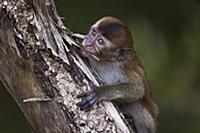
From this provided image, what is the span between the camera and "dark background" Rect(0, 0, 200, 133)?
5.19m

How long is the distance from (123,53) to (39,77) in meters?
0.80

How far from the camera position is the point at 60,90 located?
299 centimetres

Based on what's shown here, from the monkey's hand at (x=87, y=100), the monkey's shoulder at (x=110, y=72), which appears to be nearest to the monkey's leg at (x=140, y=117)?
the monkey's shoulder at (x=110, y=72)

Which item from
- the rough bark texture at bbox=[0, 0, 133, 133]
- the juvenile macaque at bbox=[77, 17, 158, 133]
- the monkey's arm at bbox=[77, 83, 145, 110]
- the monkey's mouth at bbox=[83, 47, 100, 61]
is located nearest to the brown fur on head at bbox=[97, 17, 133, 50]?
the juvenile macaque at bbox=[77, 17, 158, 133]

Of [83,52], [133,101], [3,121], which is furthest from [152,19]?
[83,52]

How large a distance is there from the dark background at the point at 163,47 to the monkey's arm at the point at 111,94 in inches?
56.5

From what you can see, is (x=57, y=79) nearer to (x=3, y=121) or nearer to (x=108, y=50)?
(x=108, y=50)

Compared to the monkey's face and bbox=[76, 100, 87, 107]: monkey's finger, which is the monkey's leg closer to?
the monkey's face

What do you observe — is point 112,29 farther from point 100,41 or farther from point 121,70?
point 121,70

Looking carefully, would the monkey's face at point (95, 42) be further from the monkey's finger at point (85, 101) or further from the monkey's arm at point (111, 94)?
the monkey's finger at point (85, 101)

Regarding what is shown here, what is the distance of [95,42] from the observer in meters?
3.55

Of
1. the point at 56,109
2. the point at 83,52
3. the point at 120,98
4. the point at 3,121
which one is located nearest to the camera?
the point at 56,109

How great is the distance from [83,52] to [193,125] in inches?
89.6

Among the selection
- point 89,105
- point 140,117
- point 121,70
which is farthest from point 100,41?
point 89,105
